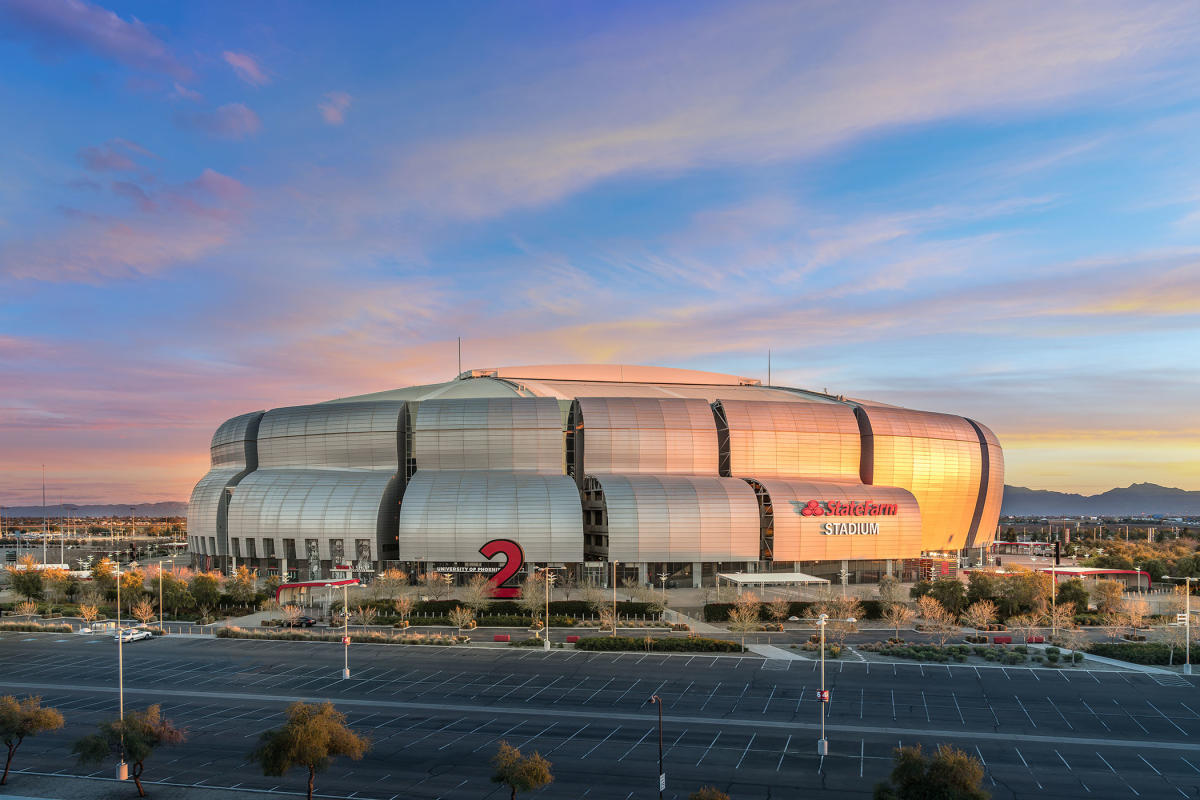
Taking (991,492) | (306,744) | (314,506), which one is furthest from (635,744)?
(991,492)

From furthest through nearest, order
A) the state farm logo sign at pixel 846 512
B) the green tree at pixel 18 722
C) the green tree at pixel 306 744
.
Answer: the state farm logo sign at pixel 846 512
the green tree at pixel 18 722
the green tree at pixel 306 744

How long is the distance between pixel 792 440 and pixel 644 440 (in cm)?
2394

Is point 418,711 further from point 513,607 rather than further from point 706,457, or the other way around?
point 706,457

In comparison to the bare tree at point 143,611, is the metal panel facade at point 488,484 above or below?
above

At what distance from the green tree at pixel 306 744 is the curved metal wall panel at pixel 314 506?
81.8 meters

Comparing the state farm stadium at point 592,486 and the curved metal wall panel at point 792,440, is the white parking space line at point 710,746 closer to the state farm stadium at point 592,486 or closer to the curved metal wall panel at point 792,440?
the state farm stadium at point 592,486

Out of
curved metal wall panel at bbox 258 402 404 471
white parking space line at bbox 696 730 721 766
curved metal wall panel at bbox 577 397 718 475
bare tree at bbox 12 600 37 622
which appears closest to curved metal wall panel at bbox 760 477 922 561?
curved metal wall panel at bbox 577 397 718 475

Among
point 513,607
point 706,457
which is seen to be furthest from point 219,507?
point 706,457

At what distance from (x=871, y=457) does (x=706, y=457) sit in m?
28.4

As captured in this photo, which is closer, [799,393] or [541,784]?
[541,784]

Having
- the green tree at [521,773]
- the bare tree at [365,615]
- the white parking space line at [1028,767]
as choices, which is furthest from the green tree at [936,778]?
the bare tree at [365,615]

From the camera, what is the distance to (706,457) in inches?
5002

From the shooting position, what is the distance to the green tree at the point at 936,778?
29500mm

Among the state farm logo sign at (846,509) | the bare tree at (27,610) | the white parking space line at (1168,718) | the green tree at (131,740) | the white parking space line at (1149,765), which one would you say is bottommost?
the bare tree at (27,610)
